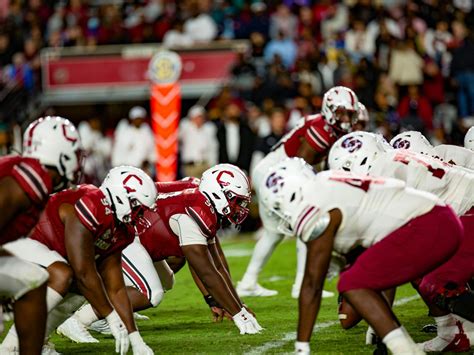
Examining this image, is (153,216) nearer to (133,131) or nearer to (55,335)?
(55,335)

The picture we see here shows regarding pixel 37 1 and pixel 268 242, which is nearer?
pixel 268 242

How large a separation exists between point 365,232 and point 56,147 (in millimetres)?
1532

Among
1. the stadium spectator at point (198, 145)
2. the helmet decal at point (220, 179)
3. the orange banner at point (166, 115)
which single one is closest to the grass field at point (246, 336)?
the helmet decal at point (220, 179)

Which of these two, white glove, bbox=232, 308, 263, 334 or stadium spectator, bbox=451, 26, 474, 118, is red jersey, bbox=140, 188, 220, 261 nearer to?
white glove, bbox=232, 308, 263, 334

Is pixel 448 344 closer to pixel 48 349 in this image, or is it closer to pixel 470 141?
pixel 470 141

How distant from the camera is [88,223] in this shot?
566 cm

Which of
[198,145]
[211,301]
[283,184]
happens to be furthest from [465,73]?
[283,184]

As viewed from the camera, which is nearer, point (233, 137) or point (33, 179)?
point (33, 179)

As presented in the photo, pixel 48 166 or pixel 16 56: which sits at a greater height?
pixel 48 166

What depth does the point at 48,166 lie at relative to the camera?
502 centimetres

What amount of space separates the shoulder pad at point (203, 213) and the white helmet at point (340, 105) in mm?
1853

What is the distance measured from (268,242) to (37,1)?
11194 mm

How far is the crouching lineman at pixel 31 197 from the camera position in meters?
4.77

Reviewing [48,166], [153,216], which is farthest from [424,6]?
[48,166]
